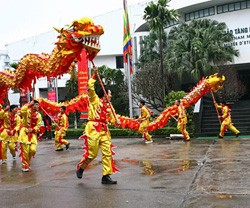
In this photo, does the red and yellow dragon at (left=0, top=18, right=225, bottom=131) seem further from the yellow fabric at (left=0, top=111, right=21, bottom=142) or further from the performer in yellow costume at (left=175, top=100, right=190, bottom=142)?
the yellow fabric at (left=0, top=111, right=21, bottom=142)

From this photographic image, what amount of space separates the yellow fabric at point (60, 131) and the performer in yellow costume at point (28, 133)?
4524mm

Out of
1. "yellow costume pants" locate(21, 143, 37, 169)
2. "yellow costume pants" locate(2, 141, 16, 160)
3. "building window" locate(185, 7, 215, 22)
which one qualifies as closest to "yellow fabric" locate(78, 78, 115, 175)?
"yellow costume pants" locate(21, 143, 37, 169)

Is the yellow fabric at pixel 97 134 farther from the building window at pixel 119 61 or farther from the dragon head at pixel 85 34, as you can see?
the building window at pixel 119 61

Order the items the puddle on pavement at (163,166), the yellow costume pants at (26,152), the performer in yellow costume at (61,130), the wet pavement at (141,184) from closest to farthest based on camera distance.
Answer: the wet pavement at (141,184)
the puddle on pavement at (163,166)
the yellow costume pants at (26,152)
the performer in yellow costume at (61,130)

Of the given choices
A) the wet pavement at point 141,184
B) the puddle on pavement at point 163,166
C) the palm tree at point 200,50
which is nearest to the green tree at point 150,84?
the palm tree at point 200,50

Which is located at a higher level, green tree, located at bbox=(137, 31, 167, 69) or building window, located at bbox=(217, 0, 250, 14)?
building window, located at bbox=(217, 0, 250, 14)

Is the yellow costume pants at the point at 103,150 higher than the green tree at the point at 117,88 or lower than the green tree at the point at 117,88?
lower

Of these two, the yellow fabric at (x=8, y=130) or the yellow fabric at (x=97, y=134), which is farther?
the yellow fabric at (x=8, y=130)

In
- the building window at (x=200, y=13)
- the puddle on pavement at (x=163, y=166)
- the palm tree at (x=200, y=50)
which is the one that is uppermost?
the building window at (x=200, y=13)

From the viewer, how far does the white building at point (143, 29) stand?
27047 mm

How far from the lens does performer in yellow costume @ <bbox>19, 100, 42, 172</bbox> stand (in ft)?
27.5

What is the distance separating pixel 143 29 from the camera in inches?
1415

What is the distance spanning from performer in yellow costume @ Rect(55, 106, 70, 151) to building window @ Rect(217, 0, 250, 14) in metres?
18.7

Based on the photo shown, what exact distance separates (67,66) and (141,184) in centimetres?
376
